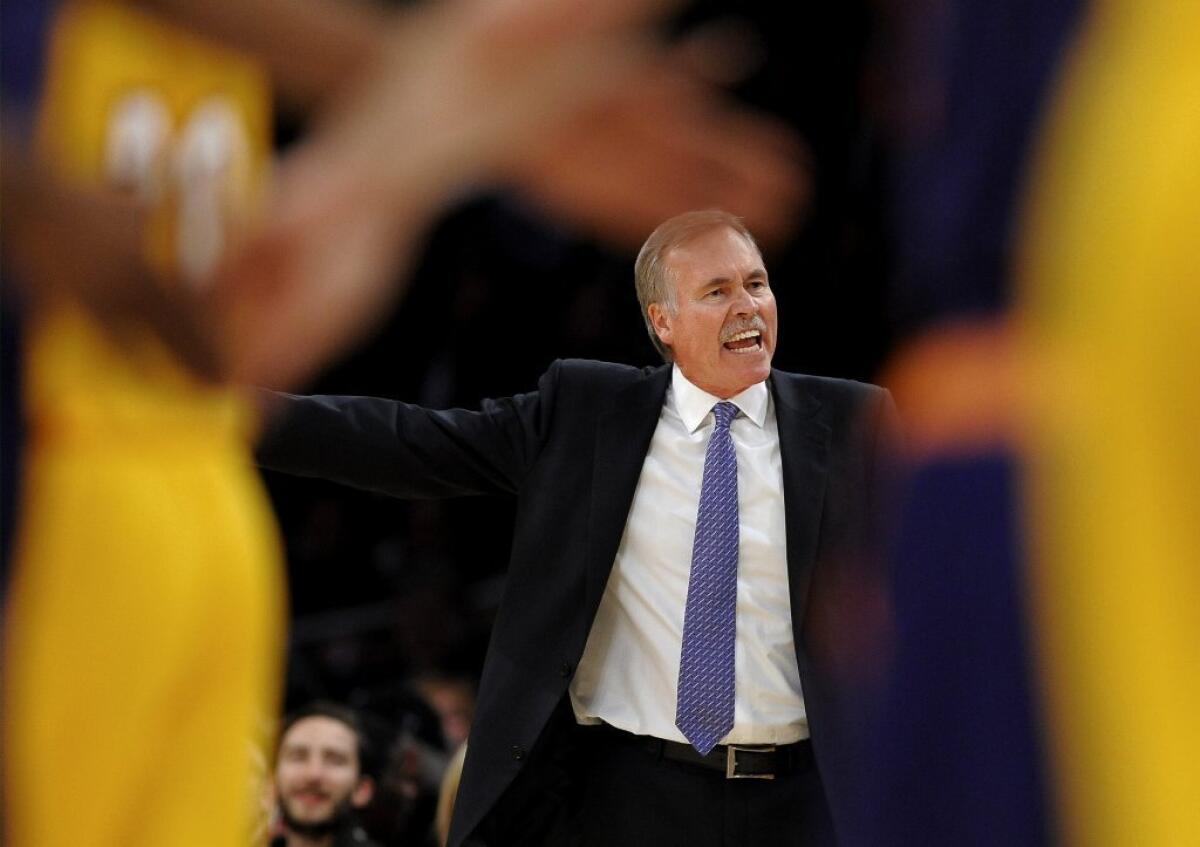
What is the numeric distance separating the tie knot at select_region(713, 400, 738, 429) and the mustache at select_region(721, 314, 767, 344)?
123 mm

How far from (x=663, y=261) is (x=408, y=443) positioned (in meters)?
0.67

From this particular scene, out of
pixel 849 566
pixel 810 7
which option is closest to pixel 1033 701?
pixel 849 566

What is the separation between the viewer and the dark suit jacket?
9.68 feet

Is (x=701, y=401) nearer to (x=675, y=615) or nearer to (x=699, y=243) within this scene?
(x=699, y=243)

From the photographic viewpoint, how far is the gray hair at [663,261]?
327cm

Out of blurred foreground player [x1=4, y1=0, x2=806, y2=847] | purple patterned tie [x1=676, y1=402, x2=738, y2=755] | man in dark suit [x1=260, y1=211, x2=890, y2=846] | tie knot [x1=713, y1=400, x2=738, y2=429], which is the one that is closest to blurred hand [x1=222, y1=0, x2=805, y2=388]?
blurred foreground player [x1=4, y1=0, x2=806, y2=847]

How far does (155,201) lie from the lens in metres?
1.31

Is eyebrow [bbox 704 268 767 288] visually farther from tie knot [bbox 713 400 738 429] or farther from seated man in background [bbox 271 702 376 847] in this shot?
seated man in background [bbox 271 702 376 847]

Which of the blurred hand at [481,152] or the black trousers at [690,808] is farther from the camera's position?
the black trousers at [690,808]

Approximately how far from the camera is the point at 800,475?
3.10m

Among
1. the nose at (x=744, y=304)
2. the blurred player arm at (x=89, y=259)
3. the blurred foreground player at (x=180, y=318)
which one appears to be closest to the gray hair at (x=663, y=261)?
the nose at (x=744, y=304)

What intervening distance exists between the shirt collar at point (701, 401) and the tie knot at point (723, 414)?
1 cm

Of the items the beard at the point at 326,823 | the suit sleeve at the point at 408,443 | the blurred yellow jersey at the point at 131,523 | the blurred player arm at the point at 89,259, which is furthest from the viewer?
the beard at the point at 326,823

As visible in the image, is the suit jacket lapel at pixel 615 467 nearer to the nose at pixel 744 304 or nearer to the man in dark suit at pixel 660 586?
the man in dark suit at pixel 660 586
